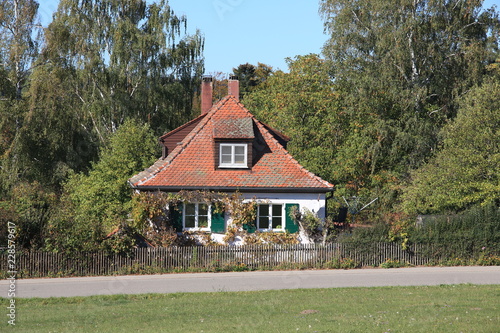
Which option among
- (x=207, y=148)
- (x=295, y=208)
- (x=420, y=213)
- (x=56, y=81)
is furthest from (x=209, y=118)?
(x=56, y=81)

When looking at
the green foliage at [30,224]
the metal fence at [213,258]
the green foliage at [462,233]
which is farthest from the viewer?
the green foliage at [462,233]

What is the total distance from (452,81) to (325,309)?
2815 centimetres

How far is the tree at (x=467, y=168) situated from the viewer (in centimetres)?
2945

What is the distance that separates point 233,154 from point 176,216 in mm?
3864

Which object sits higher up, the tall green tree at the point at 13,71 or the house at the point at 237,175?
the tall green tree at the point at 13,71

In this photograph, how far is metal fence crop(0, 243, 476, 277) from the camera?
23.2 meters

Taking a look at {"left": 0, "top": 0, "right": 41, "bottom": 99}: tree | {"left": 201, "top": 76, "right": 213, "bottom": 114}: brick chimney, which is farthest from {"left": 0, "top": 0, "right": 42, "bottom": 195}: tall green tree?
{"left": 201, "top": 76, "right": 213, "bottom": 114}: brick chimney

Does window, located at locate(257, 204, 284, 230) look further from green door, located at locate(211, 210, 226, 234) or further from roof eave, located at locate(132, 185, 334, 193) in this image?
green door, located at locate(211, 210, 226, 234)

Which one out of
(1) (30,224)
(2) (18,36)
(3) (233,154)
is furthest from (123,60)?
(1) (30,224)

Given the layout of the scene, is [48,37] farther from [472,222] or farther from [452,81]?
[472,222]

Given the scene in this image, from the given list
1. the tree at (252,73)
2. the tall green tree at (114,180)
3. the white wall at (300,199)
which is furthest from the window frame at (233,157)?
the tree at (252,73)

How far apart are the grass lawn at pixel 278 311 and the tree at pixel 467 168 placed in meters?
10.2

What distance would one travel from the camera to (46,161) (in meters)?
42.9

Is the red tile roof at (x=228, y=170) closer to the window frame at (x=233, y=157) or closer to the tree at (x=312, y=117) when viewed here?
the window frame at (x=233, y=157)
